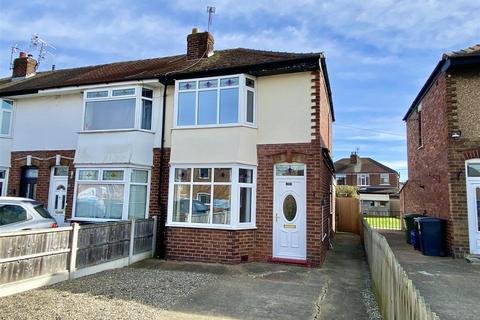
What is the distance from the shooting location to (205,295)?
6336 millimetres

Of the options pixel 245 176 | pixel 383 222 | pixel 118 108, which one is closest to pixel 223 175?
pixel 245 176

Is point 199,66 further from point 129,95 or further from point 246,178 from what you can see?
point 246,178

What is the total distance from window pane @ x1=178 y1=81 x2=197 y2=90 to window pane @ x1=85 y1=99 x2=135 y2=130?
1.73 metres

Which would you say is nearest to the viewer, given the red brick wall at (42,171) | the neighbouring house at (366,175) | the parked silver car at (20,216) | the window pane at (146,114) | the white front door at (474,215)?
the parked silver car at (20,216)

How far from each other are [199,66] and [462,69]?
7.91 m

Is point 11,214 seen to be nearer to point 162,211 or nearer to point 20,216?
point 20,216

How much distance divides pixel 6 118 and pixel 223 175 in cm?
944

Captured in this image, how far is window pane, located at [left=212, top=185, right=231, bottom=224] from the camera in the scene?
940 centimetres

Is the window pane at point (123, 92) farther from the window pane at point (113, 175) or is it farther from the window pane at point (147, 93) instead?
the window pane at point (113, 175)

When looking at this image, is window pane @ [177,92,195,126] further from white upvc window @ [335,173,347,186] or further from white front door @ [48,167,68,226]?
white upvc window @ [335,173,347,186]

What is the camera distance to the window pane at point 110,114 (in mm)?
10914

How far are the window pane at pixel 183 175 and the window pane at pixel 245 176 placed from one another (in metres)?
1.55

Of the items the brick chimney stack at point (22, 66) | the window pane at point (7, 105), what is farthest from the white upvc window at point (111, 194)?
the brick chimney stack at point (22, 66)

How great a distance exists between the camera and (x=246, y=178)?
9.66 m
